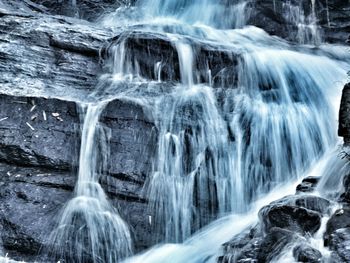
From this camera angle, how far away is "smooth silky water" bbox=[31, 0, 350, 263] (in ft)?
22.6

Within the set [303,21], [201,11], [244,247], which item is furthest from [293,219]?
[201,11]

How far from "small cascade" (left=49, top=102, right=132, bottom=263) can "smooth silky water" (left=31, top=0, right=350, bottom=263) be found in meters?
0.01

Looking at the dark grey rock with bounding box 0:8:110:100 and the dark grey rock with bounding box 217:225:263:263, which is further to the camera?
the dark grey rock with bounding box 0:8:110:100

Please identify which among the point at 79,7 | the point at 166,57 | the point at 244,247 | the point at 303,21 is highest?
the point at 79,7

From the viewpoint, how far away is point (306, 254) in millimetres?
4949

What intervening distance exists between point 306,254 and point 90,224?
303cm

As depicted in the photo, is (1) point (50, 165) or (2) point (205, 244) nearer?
(2) point (205, 244)

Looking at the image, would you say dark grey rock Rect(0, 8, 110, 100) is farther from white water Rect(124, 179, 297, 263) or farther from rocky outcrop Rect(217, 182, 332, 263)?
rocky outcrop Rect(217, 182, 332, 263)

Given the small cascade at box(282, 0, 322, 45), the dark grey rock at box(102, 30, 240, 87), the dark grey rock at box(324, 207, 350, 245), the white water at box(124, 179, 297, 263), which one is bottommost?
the white water at box(124, 179, 297, 263)

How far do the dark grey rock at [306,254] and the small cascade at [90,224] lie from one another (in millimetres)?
2616

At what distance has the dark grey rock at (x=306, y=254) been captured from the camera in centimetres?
491

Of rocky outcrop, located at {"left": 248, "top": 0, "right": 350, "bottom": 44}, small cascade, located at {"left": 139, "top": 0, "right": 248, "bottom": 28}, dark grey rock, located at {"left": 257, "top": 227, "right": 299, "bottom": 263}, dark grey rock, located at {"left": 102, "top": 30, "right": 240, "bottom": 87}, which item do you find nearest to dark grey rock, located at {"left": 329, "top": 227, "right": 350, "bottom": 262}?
dark grey rock, located at {"left": 257, "top": 227, "right": 299, "bottom": 263}

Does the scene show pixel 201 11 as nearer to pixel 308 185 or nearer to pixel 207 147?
pixel 207 147

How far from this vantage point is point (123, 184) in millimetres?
7168
